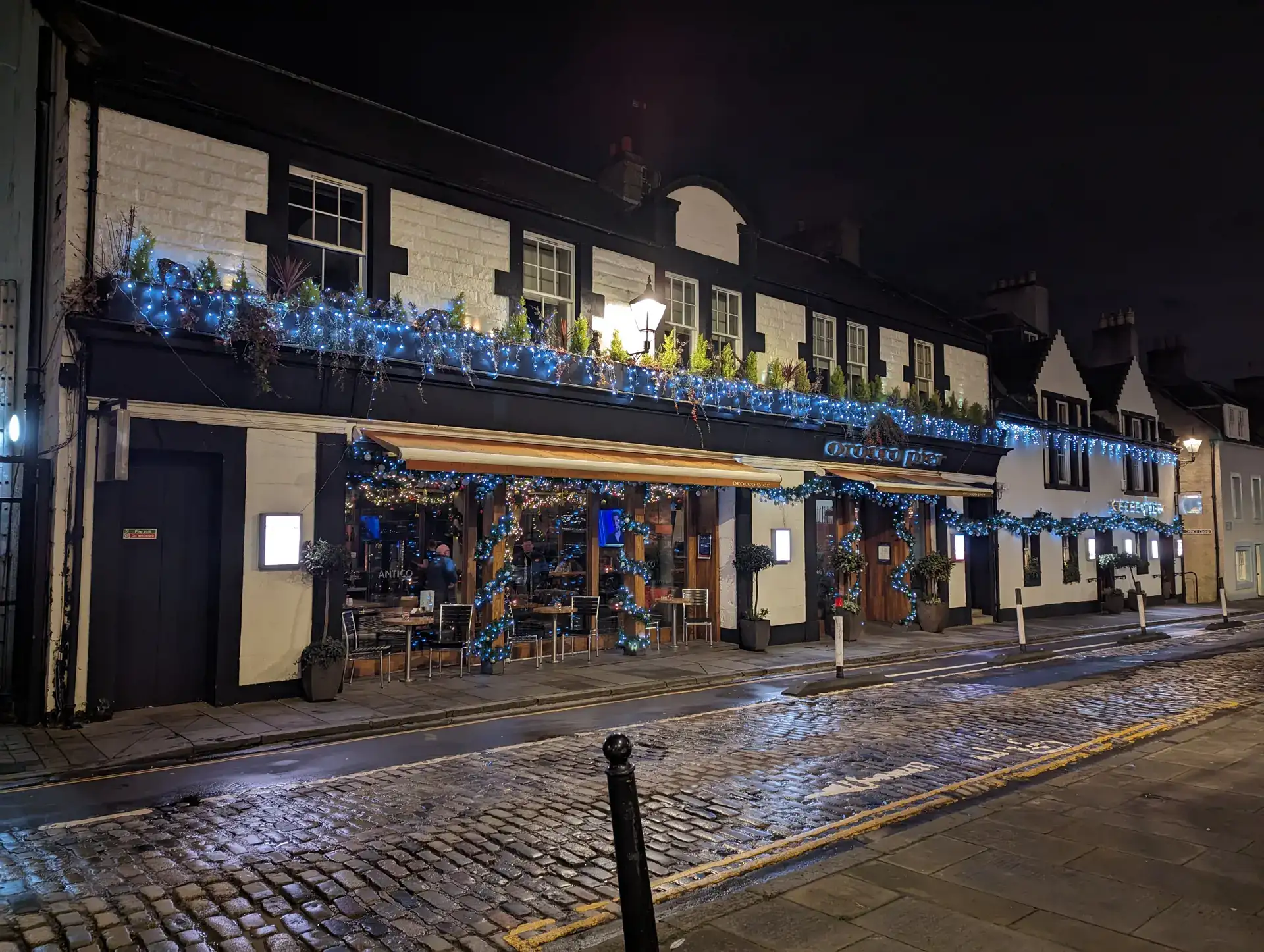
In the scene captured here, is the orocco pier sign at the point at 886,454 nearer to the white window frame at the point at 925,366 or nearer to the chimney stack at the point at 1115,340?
the white window frame at the point at 925,366

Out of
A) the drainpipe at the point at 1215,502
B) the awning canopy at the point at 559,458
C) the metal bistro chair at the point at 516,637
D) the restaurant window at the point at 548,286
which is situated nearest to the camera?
the awning canopy at the point at 559,458

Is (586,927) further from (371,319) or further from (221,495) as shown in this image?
(371,319)

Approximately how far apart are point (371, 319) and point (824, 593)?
1314 cm

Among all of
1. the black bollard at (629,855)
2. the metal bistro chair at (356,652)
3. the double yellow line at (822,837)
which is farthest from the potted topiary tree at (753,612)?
the black bollard at (629,855)

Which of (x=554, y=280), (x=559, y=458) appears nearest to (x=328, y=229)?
(x=554, y=280)

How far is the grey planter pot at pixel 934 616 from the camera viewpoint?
21719 mm

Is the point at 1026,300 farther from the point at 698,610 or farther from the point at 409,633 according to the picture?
the point at 409,633

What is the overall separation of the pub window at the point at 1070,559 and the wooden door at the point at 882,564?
8.78 metres

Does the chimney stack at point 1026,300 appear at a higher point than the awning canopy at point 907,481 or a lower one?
higher

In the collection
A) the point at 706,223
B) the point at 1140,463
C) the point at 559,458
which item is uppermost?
the point at 706,223

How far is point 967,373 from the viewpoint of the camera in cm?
2539

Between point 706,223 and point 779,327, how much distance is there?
3.00 meters

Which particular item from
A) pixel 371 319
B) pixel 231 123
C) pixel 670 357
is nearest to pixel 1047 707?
pixel 670 357

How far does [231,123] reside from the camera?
39.9 feet
